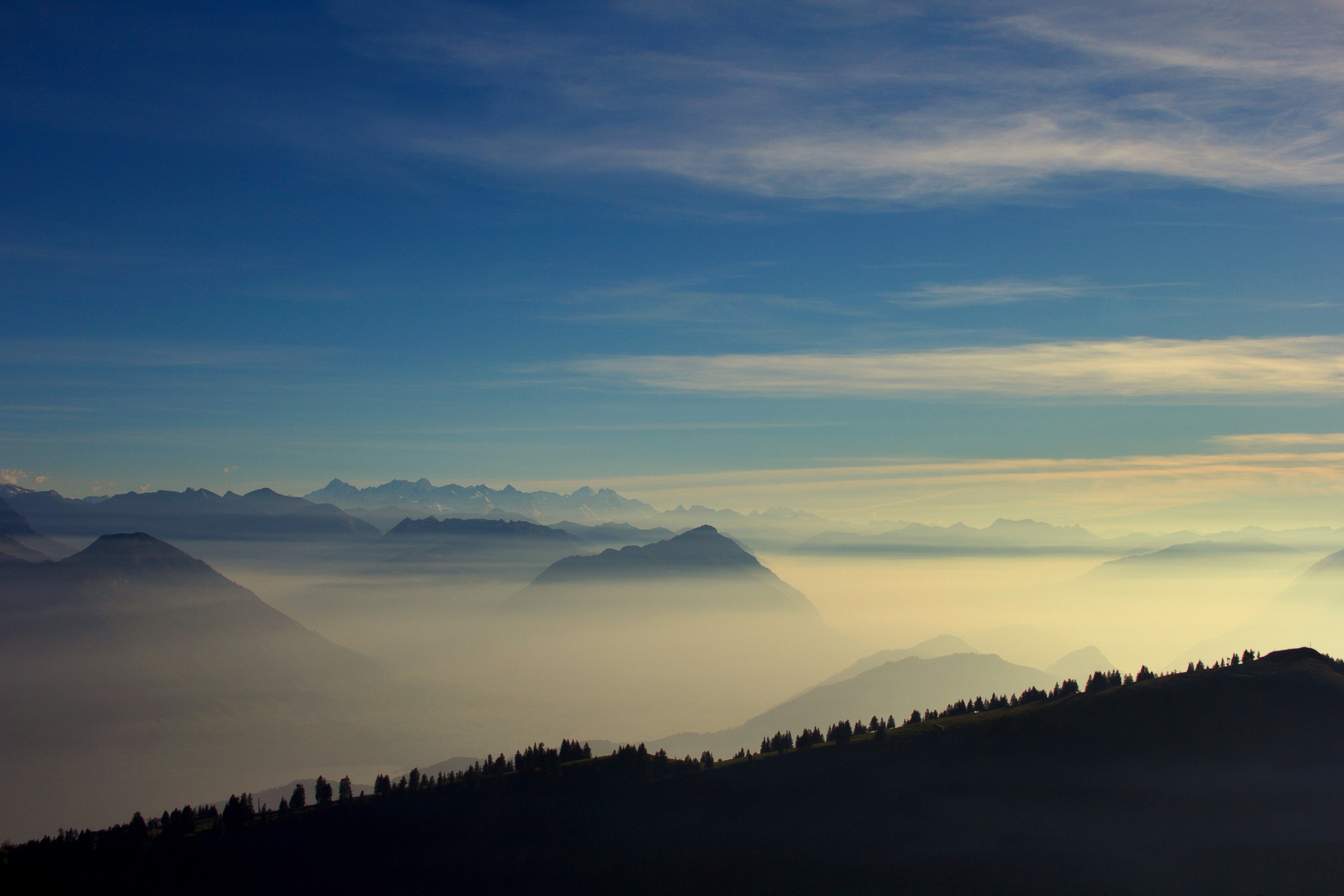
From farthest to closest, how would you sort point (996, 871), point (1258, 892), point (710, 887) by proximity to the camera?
point (710, 887) < point (996, 871) < point (1258, 892)

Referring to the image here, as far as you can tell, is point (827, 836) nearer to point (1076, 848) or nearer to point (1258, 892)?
point (1076, 848)

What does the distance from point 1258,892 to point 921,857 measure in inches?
2449

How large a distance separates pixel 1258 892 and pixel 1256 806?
38.0 metres

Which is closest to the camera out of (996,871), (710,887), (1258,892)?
(1258,892)

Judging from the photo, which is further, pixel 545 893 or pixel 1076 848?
pixel 545 893

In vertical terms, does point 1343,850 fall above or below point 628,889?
above

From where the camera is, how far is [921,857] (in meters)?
185

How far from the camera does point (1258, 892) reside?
164 metres

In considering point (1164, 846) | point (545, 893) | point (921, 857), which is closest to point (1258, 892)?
point (1164, 846)

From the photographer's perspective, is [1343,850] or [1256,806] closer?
[1343,850]

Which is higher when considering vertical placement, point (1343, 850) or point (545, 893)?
point (1343, 850)

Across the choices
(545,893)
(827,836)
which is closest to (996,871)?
Answer: (827,836)

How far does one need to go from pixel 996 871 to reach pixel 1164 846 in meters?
39.6

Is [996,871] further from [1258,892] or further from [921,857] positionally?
[1258,892]
